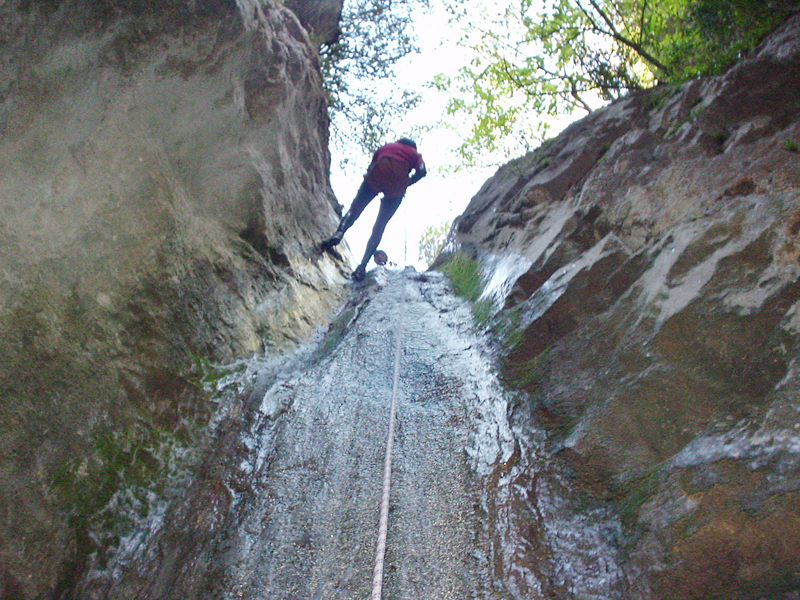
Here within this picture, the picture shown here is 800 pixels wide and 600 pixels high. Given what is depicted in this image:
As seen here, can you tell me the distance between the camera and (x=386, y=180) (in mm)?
7809

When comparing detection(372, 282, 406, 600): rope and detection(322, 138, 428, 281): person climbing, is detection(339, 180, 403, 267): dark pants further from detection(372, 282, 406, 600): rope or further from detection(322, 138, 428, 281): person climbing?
detection(372, 282, 406, 600): rope

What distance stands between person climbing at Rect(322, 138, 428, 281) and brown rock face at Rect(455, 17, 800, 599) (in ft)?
9.30

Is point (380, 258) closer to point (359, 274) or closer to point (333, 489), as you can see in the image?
point (359, 274)

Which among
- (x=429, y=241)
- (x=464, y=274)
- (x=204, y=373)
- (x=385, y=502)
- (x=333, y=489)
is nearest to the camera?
(x=385, y=502)

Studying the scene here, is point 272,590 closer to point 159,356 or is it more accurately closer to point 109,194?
point 159,356

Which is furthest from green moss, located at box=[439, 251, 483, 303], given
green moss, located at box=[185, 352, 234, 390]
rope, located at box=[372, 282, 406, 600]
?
green moss, located at box=[185, 352, 234, 390]

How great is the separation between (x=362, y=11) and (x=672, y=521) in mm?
12035

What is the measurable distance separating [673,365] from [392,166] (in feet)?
17.4

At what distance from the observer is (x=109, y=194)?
373 cm

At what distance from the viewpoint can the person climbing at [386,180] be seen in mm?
7664

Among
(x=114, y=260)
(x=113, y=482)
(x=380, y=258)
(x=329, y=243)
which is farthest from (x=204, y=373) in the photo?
(x=380, y=258)

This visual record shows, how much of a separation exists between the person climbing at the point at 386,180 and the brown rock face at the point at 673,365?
2836mm

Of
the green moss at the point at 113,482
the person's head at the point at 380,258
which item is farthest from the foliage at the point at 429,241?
the green moss at the point at 113,482

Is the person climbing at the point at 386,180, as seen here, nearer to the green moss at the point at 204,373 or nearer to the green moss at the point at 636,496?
the green moss at the point at 204,373
